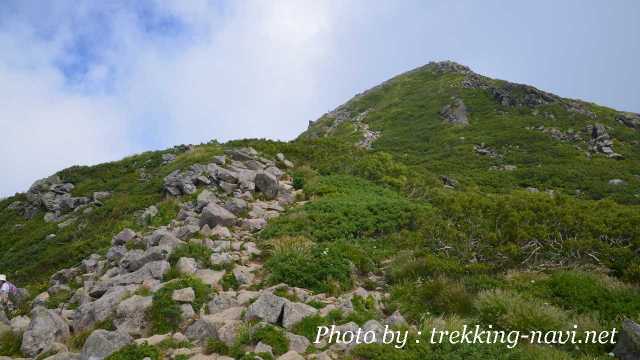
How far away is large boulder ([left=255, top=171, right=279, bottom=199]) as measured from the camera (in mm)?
19125

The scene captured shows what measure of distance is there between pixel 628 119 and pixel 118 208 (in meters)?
48.6

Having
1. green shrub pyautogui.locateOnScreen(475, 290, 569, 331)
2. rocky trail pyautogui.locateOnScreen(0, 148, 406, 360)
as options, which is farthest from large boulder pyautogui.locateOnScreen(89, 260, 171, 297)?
green shrub pyautogui.locateOnScreen(475, 290, 569, 331)

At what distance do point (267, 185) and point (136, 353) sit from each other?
11.0 metres

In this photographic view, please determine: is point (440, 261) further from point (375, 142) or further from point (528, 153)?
point (375, 142)

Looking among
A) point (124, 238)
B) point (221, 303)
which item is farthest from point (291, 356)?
point (124, 238)

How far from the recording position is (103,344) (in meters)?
8.98

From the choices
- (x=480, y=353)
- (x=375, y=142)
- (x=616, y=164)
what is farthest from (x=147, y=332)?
(x=375, y=142)

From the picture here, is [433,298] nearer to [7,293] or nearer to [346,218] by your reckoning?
[346,218]

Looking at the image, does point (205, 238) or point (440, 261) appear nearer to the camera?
point (440, 261)

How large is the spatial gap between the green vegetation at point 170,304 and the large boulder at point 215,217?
4.20 metres

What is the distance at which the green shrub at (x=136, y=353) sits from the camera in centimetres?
862

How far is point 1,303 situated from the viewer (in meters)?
14.0

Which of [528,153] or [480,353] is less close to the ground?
[528,153]

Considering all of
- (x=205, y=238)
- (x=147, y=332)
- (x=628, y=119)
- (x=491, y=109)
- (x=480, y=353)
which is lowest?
(x=480, y=353)
